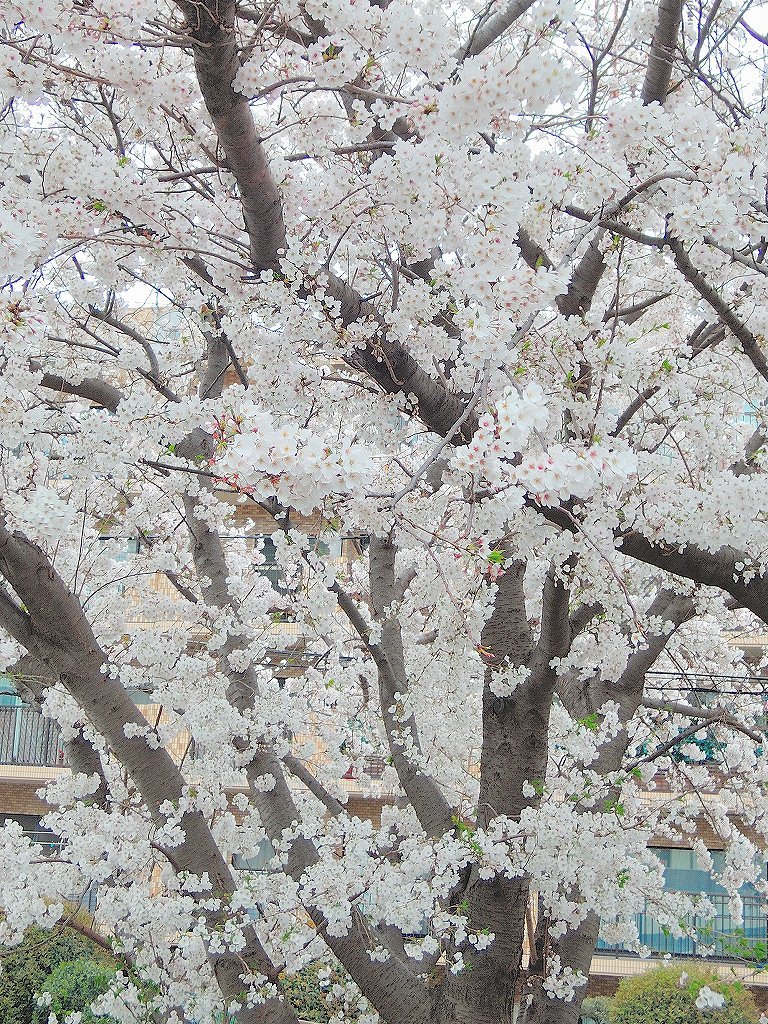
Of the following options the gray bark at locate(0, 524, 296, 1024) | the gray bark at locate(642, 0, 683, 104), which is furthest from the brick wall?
the gray bark at locate(642, 0, 683, 104)

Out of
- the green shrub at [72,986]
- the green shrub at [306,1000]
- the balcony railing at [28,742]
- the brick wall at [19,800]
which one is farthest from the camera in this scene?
the brick wall at [19,800]

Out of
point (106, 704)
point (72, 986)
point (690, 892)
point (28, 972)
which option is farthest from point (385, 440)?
point (690, 892)

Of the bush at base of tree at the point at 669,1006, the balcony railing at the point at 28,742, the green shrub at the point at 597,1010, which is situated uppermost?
the balcony railing at the point at 28,742

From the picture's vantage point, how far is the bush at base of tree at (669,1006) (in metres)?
9.95

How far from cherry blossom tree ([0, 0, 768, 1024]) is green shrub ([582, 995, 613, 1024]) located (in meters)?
6.15

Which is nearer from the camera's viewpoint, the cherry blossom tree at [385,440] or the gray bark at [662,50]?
the cherry blossom tree at [385,440]

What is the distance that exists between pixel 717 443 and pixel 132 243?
10.3 feet

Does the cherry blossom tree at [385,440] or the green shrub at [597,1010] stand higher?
the cherry blossom tree at [385,440]

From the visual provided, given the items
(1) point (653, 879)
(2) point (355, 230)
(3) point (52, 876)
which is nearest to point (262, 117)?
(2) point (355, 230)

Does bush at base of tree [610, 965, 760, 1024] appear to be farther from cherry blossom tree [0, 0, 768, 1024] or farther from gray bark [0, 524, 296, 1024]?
gray bark [0, 524, 296, 1024]

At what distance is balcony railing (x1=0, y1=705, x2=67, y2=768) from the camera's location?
1291 cm

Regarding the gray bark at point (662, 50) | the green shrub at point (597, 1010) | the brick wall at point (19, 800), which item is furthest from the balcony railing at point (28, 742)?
the gray bark at point (662, 50)

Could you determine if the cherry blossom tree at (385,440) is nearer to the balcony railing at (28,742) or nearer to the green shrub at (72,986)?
the green shrub at (72,986)

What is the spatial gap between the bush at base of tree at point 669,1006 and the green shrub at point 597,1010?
0.87 ft
